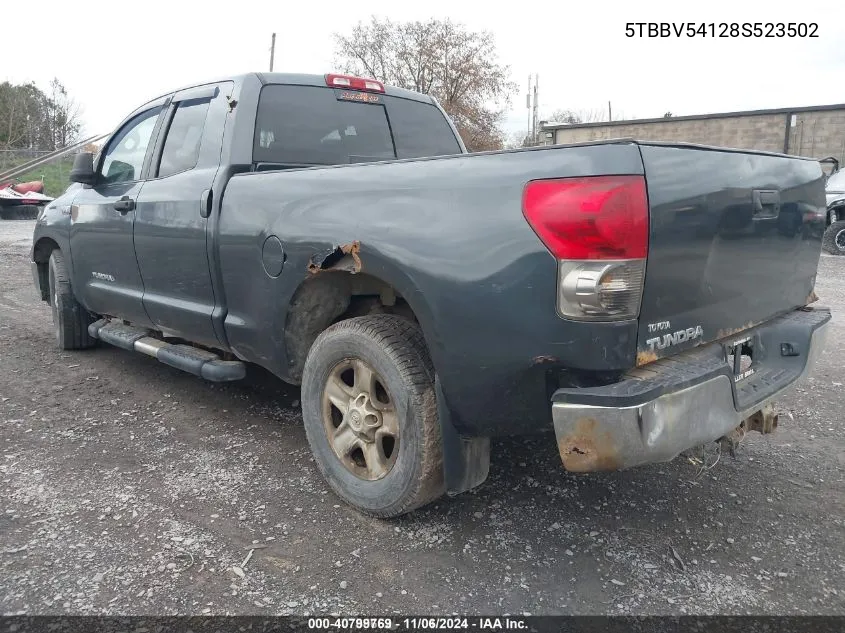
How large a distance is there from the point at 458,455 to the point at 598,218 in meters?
1.06

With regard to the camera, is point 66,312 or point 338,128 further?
point 66,312

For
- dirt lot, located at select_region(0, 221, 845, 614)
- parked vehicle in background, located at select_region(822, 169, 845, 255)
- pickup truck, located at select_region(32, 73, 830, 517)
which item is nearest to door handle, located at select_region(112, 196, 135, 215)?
pickup truck, located at select_region(32, 73, 830, 517)

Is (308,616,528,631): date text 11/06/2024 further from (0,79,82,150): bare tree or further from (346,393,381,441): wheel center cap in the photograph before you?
(0,79,82,150): bare tree

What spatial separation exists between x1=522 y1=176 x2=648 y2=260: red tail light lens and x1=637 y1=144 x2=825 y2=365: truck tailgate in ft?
0.20

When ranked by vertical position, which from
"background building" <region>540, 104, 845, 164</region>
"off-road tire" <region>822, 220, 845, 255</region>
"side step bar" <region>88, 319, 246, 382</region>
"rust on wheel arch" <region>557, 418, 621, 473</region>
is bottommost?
"off-road tire" <region>822, 220, 845, 255</region>

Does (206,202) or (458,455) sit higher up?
(206,202)

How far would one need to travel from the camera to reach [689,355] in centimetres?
251

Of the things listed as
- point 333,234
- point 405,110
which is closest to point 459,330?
point 333,234

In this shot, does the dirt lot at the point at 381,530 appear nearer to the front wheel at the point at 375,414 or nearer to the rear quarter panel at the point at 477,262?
the front wheel at the point at 375,414

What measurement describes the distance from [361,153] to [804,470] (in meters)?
3.01

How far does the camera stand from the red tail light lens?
2.13 metres

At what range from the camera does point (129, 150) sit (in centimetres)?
472

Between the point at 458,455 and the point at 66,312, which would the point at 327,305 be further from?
the point at 66,312

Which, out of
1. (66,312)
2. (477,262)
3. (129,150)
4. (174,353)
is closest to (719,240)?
(477,262)
